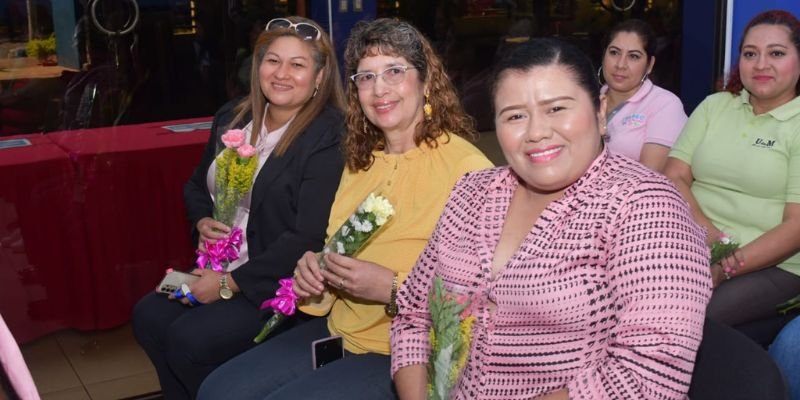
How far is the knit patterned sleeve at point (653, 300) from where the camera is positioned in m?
1.73

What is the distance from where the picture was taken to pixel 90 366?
4281 mm

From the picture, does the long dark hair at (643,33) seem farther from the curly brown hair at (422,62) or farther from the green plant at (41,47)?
the green plant at (41,47)

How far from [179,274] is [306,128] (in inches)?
28.8

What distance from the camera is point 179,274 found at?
338 cm

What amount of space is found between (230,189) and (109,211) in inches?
47.6

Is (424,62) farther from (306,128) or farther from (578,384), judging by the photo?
(578,384)

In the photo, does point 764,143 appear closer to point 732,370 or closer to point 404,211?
point 404,211

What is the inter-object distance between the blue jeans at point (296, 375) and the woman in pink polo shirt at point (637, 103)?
1692mm

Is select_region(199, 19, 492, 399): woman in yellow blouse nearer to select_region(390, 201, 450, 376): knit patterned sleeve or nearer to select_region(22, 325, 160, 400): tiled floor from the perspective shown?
select_region(390, 201, 450, 376): knit patterned sleeve

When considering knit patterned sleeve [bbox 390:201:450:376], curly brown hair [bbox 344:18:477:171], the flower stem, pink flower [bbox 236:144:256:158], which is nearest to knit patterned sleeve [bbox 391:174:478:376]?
knit patterned sleeve [bbox 390:201:450:376]

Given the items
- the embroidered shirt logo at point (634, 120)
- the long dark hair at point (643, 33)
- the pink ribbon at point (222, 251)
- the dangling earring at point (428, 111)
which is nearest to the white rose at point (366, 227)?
the dangling earring at point (428, 111)

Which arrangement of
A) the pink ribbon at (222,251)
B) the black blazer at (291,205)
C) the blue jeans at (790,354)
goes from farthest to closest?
1. the pink ribbon at (222,251)
2. the black blazer at (291,205)
3. the blue jeans at (790,354)

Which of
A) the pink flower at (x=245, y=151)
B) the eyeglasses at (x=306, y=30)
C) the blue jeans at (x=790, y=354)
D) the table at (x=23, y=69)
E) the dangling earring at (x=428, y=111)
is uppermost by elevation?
the eyeglasses at (x=306, y=30)

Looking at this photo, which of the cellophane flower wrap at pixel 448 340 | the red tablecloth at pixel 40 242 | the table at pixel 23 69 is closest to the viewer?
the cellophane flower wrap at pixel 448 340
